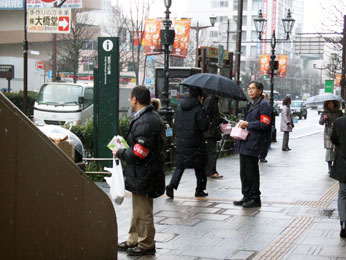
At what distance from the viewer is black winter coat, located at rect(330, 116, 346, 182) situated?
713 cm

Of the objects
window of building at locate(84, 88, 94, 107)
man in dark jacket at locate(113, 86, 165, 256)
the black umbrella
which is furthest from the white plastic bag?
window of building at locate(84, 88, 94, 107)

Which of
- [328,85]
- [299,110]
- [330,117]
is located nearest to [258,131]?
[330,117]

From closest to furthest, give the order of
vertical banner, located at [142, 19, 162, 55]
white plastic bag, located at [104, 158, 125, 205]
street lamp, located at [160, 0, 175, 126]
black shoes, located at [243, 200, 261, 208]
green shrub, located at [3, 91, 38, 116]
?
white plastic bag, located at [104, 158, 125, 205] < black shoes, located at [243, 200, 261, 208] < street lamp, located at [160, 0, 175, 126] < green shrub, located at [3, 91, 38, 116] < vertical banner, located at [142, 19, 162, 55]

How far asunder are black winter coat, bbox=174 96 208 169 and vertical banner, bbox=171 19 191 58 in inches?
978

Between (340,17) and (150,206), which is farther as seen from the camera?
(340,17)

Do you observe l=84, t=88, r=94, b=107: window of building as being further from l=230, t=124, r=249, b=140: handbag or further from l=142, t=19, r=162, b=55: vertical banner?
l=230, t=124, r=249, b=140: handbag

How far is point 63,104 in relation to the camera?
68.7 ft

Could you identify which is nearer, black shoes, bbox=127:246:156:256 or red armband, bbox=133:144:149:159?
red armband, bbox=133:144:149:159

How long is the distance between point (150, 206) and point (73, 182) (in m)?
1.55

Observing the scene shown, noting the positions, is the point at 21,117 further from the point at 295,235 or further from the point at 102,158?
the point at 102,158

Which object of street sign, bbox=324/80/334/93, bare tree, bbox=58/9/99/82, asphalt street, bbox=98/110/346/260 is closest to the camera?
asphalt street, bbox=98/110/346/260

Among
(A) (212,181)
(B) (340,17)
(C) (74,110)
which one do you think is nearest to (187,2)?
(B) (340,17)

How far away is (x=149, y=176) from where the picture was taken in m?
5.92

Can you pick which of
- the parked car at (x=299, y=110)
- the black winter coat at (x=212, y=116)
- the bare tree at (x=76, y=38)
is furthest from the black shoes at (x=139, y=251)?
the parked car at (x=299, y=110)
